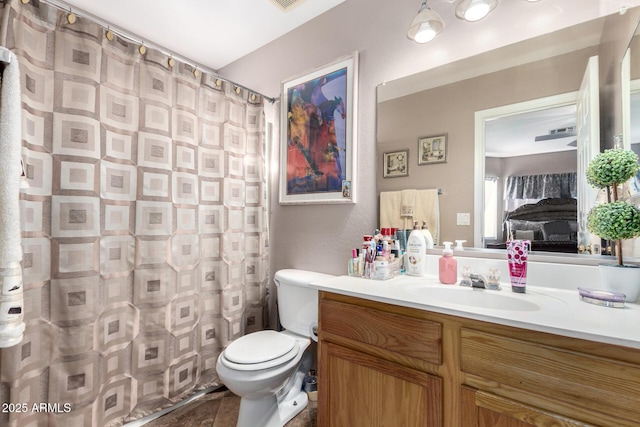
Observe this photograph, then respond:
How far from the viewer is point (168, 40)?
200cm

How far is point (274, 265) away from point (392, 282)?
3.56ft

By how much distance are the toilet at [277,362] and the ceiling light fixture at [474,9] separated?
1477 mm

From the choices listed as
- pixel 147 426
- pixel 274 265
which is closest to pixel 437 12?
pixel 274 265

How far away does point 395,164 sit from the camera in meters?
1.49

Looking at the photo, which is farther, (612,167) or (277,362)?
(277,362)

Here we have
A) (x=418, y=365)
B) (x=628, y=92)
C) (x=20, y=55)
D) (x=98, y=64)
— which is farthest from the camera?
(x=98, y=64)

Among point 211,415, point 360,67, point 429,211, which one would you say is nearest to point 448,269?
point 429,211

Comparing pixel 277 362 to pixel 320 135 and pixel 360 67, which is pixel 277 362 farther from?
pixel 360 67

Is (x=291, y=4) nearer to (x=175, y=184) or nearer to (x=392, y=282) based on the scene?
(x=175, y=184)

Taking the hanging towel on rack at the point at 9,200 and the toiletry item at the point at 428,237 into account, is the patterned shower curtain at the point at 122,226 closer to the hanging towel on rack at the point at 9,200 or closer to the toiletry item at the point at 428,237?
the hanging towel on rack at the point at 9,200

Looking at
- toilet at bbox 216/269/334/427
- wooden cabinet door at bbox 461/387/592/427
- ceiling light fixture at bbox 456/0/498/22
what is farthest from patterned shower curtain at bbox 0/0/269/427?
wooden cabinet door at bbox 461/387/592/427

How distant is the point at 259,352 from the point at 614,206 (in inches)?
59.5

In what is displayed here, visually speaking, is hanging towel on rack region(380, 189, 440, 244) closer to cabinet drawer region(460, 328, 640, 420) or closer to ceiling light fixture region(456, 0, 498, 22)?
cabinet drawer region(460, 328, 640, 420)

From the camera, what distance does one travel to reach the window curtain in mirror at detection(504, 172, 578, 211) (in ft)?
3.65
